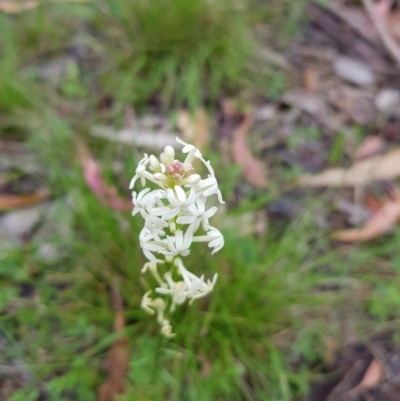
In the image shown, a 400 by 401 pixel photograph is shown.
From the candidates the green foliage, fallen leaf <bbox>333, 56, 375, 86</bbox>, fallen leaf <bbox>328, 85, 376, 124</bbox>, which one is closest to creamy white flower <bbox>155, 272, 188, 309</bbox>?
the green foliage

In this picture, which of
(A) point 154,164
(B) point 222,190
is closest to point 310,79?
(B) point 222,190

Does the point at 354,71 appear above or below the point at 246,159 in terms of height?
above

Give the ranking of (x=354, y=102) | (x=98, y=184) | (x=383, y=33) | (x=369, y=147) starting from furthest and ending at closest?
(x=383, y=33) → (x=354, y=102) → (x=369, y=147) → (x=98, y=184)

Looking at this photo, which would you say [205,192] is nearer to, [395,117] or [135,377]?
[135,377]

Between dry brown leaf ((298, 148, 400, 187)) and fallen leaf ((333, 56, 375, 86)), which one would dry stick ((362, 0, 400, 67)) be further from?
dry brown leaf ((298, 148, 400, 187))

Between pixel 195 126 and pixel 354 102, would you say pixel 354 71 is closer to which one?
pixel 354 102

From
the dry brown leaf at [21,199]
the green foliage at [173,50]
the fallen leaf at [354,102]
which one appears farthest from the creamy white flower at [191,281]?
the fallen leaf at [354,102]

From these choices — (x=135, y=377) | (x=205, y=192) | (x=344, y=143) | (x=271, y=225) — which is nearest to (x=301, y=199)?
(x=271, y=225)

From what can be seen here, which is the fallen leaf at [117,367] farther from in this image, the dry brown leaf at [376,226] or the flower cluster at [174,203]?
the dry brown leaf at [376,226]
